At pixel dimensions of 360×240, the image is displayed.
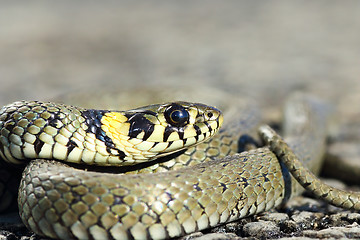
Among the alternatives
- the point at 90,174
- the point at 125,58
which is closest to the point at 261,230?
the point at 90,174

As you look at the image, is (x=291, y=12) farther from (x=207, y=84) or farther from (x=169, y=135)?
(x=169, y=135)

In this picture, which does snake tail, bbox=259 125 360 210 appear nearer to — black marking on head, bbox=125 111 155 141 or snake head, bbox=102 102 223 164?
snake head, bbox=102 102 223 164

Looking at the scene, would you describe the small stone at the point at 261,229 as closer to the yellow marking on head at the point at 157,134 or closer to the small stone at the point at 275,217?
the small stone at the point at 275,217

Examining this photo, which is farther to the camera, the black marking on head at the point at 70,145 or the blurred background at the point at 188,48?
the blurred background at the point at 188,48

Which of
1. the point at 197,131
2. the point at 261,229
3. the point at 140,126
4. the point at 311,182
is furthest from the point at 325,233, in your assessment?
the point at 140,126

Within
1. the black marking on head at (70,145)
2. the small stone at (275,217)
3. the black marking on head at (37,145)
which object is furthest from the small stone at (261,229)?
the black marking on head at (37,145)

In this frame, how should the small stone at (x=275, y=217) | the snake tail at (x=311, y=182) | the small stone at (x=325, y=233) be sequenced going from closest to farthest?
1. the small stone at (x=325, y=233)
2. the small stone at (x=275, y=217)
3. the snake tail at (x=311, y=182)

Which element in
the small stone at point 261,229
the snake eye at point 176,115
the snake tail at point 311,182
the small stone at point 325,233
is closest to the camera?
the small stone at point 325,233
